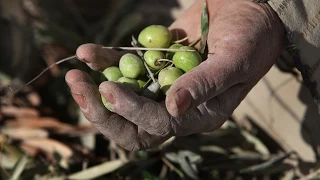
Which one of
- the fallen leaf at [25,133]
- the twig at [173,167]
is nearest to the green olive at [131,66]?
the twig at [173,167]

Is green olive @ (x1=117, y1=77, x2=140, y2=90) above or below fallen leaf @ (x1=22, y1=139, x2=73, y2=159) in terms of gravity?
above

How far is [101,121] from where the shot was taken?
108cm

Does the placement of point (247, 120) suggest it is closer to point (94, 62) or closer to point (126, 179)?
point (126, 179)

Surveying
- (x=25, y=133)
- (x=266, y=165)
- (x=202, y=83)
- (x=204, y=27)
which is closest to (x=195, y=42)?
(x=204, y=27)

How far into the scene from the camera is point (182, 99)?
0.95 m

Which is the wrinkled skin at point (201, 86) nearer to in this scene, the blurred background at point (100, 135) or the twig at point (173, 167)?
the blurred background at point (100, 135)

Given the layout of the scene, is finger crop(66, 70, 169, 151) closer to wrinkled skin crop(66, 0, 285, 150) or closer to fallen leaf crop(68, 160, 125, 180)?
wrinkled skin crop(66, 0, 285, 150)

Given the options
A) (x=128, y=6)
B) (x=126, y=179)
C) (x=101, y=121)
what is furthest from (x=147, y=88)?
(x=128, y=6)

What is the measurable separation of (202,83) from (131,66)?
0.23m

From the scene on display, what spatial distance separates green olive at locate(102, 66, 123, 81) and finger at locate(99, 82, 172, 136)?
18 centimetres

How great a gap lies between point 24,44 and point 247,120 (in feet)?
2.95

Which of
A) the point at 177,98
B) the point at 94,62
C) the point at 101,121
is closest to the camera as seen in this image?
the point at 177,98

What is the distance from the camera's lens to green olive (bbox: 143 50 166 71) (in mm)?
1204

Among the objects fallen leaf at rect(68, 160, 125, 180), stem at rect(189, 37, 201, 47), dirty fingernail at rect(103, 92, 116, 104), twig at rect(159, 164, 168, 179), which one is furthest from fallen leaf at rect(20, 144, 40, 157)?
dirty fingernail at rect(103, 92, 116, 104)
